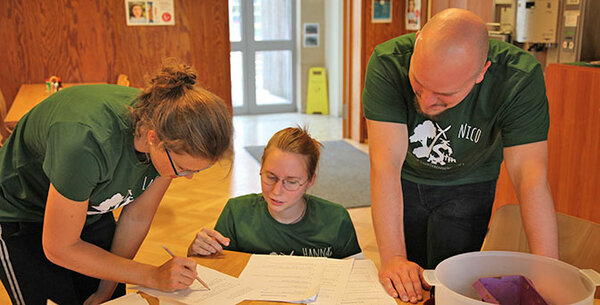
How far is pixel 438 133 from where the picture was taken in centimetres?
164

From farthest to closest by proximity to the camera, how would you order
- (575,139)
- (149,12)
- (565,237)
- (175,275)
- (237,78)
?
1. (237,78)
2. (149,12)
3. (575,139)
4. (565,237)
5. (175,275)

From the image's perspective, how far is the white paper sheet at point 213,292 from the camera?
137 cm

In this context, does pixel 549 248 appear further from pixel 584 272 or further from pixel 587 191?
pixel 587 191

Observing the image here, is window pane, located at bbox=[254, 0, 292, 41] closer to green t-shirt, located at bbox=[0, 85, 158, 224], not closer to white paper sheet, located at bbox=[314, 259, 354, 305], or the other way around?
green t-shirt, located at bbox=[0, 85, 158, 224]

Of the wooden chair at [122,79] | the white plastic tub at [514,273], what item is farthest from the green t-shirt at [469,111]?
the wooden chair at [122,79]

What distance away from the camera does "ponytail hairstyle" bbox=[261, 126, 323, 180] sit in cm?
185

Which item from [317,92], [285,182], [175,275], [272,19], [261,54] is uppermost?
[272,19]

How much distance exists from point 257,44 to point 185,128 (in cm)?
636

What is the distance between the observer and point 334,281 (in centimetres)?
146

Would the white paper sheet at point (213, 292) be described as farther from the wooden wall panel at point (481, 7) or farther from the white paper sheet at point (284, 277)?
the wooden wall panel at point (481, 7)

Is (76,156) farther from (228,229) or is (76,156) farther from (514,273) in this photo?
(514,273)

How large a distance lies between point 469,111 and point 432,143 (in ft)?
0.45

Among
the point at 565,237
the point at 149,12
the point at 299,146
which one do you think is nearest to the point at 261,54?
the point at 149,12

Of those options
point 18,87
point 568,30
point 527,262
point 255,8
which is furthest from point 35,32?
point 527,262
